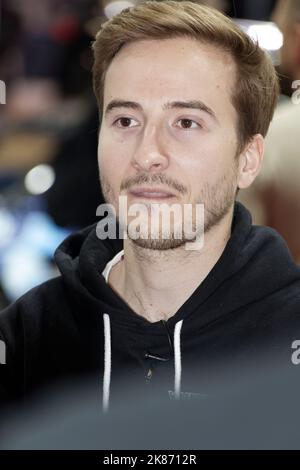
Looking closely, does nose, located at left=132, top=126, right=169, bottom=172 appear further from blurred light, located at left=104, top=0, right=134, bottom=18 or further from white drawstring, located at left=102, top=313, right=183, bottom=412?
blurred light, located at left=104, top=0, right=134, bottom=18

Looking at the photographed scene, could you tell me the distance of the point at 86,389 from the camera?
1.03m

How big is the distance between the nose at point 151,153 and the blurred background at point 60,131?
306mm

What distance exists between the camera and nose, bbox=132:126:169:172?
99 centimetres

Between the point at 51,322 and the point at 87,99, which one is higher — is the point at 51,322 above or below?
below

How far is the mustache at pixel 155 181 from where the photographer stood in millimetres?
994

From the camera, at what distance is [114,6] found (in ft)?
5.12

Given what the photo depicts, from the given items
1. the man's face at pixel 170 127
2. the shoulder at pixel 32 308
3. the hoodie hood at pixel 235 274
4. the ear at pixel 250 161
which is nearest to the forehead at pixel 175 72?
the man's face at pixel 170 127

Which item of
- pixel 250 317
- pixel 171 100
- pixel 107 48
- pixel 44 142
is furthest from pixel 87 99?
pixel 250 317

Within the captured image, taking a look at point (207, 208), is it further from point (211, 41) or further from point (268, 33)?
point (268, 33)

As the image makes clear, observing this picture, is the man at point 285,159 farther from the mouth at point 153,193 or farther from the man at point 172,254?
the mouth at point 153,193

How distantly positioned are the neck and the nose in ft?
0.47

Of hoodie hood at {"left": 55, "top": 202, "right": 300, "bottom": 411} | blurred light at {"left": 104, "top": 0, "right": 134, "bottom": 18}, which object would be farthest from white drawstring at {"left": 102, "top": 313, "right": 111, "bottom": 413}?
blurred light at {"left": 104, "top": 0, "right": 134, "bottom": 18}

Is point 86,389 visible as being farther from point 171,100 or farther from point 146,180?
point 171,100

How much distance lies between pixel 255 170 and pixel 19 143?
890 millimetres
